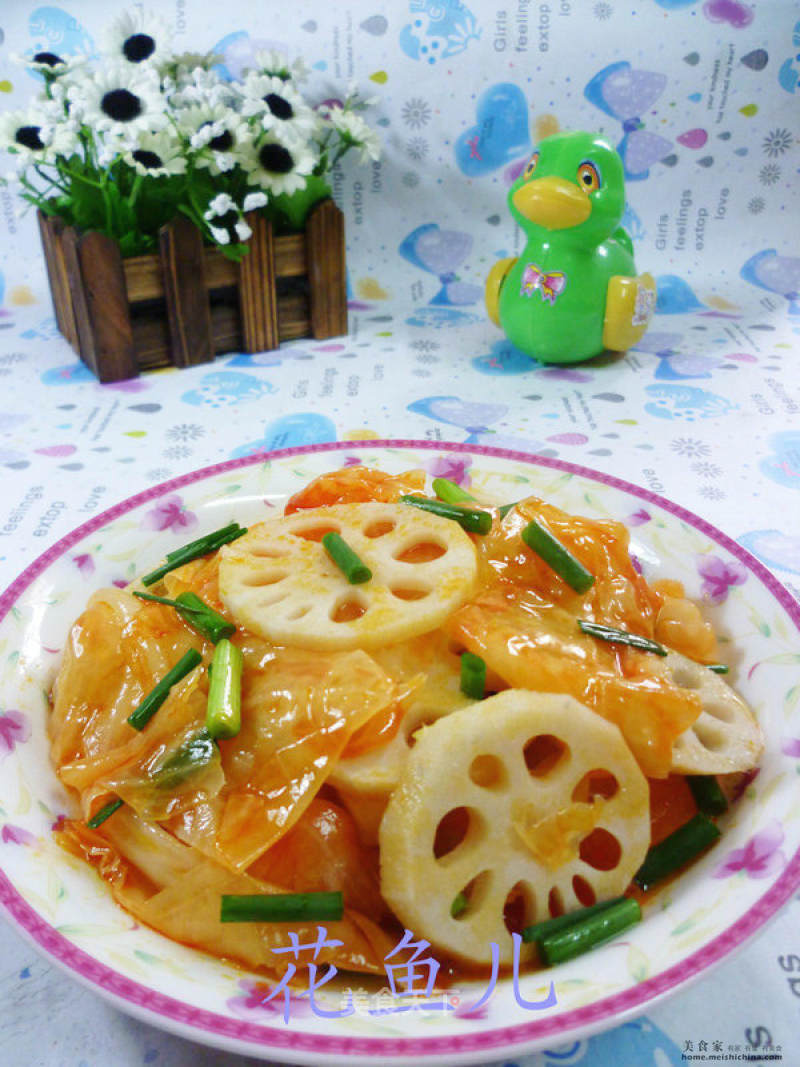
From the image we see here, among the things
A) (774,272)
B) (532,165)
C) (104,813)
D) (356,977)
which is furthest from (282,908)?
(774,272)

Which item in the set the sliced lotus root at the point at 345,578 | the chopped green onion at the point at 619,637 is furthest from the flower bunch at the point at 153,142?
the chopped green onion at the point at 619,637

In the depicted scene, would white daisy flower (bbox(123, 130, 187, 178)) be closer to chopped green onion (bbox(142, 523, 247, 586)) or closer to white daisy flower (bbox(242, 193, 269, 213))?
white daisy flower (bbox(242, 193, 269, 213))

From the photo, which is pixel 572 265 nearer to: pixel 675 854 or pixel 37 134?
pixel 37 134

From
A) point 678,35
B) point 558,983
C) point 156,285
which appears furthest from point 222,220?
point 558,983

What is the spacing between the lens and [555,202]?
2.10 metres

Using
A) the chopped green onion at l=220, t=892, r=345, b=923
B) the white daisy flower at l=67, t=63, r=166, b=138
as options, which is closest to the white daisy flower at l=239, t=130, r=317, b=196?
the white daisy flower at l=67, t=63, r=166, b=138

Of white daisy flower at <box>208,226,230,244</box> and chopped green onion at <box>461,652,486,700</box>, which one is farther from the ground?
white daisy flower at <box>208,226,230,244</box>

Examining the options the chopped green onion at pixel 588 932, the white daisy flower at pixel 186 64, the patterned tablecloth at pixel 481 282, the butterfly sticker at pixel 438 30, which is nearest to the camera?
the chopped green onion at pixel 588 932

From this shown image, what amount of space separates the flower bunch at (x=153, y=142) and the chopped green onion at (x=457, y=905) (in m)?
1.73

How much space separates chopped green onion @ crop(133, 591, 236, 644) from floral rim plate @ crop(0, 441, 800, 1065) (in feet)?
0.55

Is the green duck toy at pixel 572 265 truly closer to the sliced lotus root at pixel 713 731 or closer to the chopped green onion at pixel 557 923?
the sliced lotus root at pixel 713 731

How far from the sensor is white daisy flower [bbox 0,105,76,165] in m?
2.05

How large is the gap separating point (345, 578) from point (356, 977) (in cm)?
37

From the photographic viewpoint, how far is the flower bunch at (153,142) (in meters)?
2.06
